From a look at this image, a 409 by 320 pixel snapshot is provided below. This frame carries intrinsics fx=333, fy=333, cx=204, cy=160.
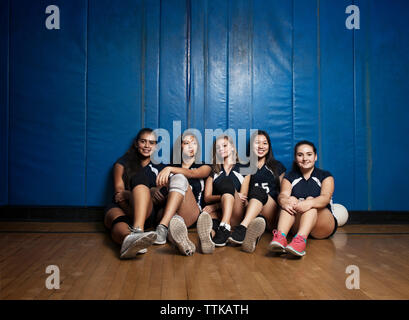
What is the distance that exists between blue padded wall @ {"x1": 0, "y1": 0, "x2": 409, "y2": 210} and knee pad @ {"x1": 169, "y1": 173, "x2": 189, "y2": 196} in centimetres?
84

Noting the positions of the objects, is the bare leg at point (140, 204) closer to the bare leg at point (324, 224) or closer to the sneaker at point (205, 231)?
the sneaker at point (205, 231)

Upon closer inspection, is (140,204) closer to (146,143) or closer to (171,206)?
(171,206)

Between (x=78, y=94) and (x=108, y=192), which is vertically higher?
(x=78, y=94)

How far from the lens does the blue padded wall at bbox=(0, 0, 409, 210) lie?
308 centimetres

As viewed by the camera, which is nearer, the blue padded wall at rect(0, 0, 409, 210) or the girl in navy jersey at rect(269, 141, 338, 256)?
the girl in navy jersey at rect(269, 141, 338, 256)

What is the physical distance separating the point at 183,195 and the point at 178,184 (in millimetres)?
84

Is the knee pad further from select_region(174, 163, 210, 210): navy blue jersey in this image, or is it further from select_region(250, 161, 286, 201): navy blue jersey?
select_region(250, 161, 286, 201): navy blue jersey

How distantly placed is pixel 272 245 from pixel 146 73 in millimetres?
1996

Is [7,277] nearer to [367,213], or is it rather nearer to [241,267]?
[241,267]

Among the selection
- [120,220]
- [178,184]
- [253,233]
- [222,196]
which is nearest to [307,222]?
[253,233]

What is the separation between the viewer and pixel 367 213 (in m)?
3.17

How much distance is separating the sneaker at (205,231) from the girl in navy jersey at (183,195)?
7 centimetres

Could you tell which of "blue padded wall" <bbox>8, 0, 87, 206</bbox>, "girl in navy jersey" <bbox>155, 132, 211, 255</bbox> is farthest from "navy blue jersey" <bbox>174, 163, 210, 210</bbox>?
"blue padded wall" <bbox>8, 0, 87, 206</bbox>

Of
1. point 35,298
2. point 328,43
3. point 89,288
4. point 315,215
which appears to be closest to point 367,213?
point 315,215
